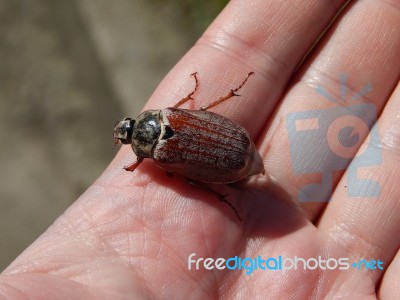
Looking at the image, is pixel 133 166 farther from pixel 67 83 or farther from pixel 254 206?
pixel 67 83

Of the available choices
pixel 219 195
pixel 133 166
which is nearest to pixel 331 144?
pixel 219 195

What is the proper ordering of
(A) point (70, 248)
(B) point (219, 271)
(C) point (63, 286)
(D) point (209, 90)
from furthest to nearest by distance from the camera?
(D) point (209, 90) < (B) point (219, 271) < (A) point (70, 248) < (C) point (63, 286)

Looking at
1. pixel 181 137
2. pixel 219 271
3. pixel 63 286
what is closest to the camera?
pixel 63 286

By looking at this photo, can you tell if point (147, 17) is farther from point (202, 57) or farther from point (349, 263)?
point (349, 263)

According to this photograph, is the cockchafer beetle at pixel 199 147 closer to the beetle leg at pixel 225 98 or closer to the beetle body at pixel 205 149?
the beetle body at pixel 205 149

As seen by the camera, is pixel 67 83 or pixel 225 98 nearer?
pixel 225 98

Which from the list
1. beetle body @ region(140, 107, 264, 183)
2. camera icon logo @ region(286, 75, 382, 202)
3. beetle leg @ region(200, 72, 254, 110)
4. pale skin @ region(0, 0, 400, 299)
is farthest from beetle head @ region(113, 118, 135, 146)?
camera icon logo @ region(286, 75, 382, 202)

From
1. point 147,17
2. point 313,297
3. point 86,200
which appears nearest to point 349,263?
point 313,297
